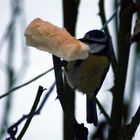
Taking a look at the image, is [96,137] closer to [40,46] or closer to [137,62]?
[40,46]

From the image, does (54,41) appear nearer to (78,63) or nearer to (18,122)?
(78,63)

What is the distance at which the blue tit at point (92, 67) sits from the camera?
478mm

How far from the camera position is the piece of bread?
1.15 ft

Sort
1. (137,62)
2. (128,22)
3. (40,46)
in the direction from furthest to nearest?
(137,62)
(128,22)
(40,46)

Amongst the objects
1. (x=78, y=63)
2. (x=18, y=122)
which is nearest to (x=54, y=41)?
(x=78, y=63)

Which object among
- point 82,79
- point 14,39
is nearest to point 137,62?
point 82,79

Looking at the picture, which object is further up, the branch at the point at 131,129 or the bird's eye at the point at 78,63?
the bird's eye at the point at 78,63

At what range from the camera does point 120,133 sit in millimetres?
430

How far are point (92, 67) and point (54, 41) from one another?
15 cm

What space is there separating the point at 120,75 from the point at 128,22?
6cm

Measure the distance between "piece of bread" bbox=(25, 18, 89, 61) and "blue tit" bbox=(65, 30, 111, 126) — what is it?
0.08m

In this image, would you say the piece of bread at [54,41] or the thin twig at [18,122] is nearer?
the piece of bread at [54,41]

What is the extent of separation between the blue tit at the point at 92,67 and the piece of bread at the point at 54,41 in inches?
3.0

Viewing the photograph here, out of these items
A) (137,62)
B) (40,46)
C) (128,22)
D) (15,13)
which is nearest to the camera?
(40,46)
